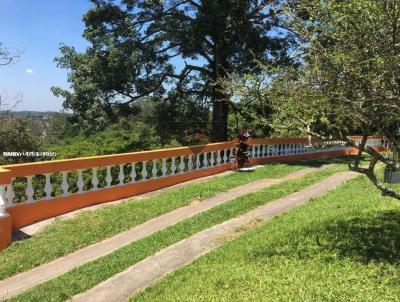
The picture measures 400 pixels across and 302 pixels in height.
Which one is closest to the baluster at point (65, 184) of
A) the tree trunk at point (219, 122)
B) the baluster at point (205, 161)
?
the baluster at point (205, 161)

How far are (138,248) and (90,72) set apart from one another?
36.9 ft

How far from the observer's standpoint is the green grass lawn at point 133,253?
5.59m

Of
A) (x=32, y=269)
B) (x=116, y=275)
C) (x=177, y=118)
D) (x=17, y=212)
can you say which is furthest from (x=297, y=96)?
(x=177, y=118)

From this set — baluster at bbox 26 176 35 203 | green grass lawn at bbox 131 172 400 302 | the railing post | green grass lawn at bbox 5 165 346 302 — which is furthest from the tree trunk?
the railing post

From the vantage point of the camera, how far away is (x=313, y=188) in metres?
10.9

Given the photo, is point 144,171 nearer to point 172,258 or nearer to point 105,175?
point 105,175

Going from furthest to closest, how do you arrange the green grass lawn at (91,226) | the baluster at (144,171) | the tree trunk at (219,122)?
the tree trunk at (219,122) < the baluster at (144,171) < the green grass lawn at (91,226)

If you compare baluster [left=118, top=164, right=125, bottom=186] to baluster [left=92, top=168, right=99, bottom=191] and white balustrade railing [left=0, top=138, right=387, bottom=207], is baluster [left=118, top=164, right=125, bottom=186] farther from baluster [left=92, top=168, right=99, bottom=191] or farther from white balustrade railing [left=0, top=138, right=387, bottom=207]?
baluster [left=92, top=168, right=99, bottom=191]

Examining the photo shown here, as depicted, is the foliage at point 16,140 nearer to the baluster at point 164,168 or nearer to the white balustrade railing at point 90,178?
the white balustrade railing at point 90,178

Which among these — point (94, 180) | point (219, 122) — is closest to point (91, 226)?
point (94, 180)

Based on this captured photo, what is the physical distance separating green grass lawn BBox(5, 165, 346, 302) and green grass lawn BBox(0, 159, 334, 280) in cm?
76

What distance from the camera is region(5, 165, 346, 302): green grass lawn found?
5.59m

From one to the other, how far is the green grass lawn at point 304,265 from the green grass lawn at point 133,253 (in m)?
0.83

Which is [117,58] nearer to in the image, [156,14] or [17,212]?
[156,14]
